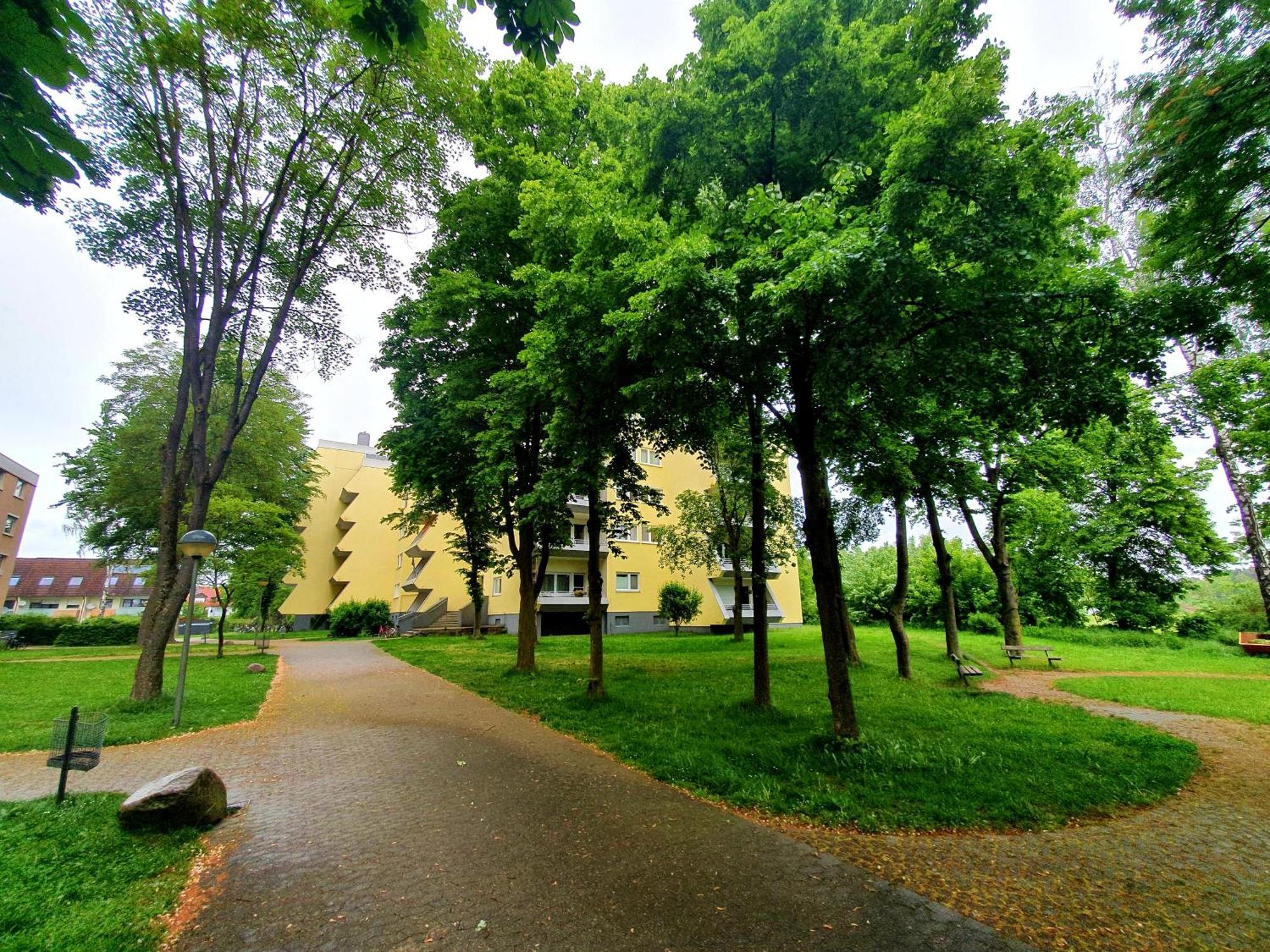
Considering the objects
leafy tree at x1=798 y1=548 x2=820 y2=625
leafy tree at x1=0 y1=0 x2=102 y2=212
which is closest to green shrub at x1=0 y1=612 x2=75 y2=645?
leafy tree at x1=0 y1=0 x2=102 y2=212

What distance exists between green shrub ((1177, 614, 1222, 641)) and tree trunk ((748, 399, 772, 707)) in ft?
84.6

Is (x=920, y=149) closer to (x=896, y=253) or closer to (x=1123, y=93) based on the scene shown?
(x=896, y=253)

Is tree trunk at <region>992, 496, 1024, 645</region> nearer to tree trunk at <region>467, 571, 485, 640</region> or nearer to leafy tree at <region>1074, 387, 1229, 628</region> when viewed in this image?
leafy tree at <region>1074, 387, 1229, 628</region>

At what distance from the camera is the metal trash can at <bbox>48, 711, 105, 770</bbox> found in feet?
16.8

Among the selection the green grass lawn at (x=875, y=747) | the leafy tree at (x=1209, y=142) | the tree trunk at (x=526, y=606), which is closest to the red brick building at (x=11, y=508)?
the tree trunk at (x=526, y=606)

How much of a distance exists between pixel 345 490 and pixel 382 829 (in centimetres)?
4326

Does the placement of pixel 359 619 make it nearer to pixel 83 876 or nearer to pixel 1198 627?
pixel 83 876

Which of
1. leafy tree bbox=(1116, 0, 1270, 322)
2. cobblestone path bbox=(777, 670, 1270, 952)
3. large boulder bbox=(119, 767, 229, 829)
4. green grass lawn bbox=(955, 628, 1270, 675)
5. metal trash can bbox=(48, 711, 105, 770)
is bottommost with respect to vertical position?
green grass lawn bbox=(955, 628, 1270, 675)

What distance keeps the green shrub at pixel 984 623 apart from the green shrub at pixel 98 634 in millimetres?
43781

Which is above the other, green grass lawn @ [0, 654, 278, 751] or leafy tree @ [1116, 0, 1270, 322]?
leafy tree @ [1116, 0, 1270, 322]

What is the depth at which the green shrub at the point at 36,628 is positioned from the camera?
26.8 meters

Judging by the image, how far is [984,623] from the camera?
85.4ft

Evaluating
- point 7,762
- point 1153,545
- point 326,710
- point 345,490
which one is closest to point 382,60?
point 7,762

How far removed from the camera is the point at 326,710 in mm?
10203
